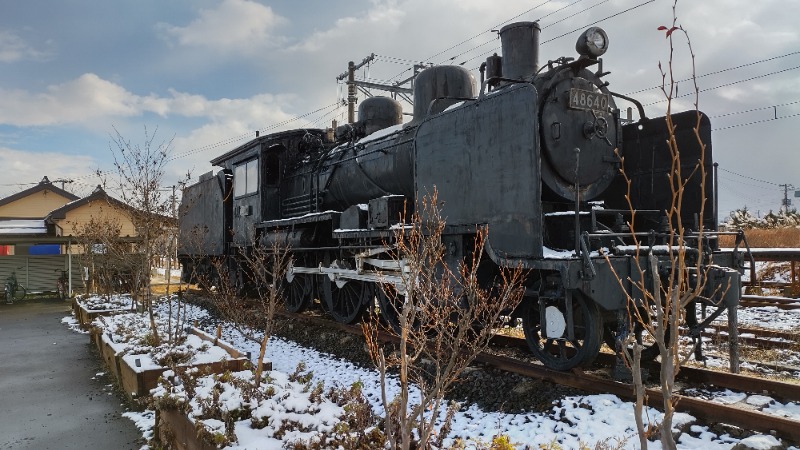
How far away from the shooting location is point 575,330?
5953 millimetres

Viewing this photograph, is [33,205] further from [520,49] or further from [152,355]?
[520,49]

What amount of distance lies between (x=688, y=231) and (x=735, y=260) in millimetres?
612

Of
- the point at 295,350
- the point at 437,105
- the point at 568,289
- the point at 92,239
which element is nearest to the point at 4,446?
the point at 295,350

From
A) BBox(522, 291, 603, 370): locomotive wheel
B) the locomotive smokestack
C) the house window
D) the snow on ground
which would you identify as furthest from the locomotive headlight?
the house window

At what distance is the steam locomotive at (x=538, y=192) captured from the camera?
18.5 feet

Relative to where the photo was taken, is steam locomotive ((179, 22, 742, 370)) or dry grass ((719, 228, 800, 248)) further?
dry grass ((719, 228, 800, 248))

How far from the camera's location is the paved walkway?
5223mm

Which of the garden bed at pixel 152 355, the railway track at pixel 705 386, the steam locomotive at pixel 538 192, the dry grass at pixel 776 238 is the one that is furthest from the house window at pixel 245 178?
the dry grass at pixel 776 238

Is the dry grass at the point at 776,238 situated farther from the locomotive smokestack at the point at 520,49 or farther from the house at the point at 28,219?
the house at the point at 28,219

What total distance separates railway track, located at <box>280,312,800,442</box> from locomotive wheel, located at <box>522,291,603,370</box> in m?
0.16

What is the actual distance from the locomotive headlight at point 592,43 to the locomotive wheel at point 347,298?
4582mm

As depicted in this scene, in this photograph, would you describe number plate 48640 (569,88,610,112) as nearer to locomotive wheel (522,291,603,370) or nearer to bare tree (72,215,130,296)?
locomotive wheel (522,291,603,370)

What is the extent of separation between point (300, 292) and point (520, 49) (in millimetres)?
6748

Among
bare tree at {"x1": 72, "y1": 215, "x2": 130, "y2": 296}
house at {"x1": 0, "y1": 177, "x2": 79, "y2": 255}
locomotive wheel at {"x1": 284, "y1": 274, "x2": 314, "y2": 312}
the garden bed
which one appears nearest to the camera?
the garden bed
